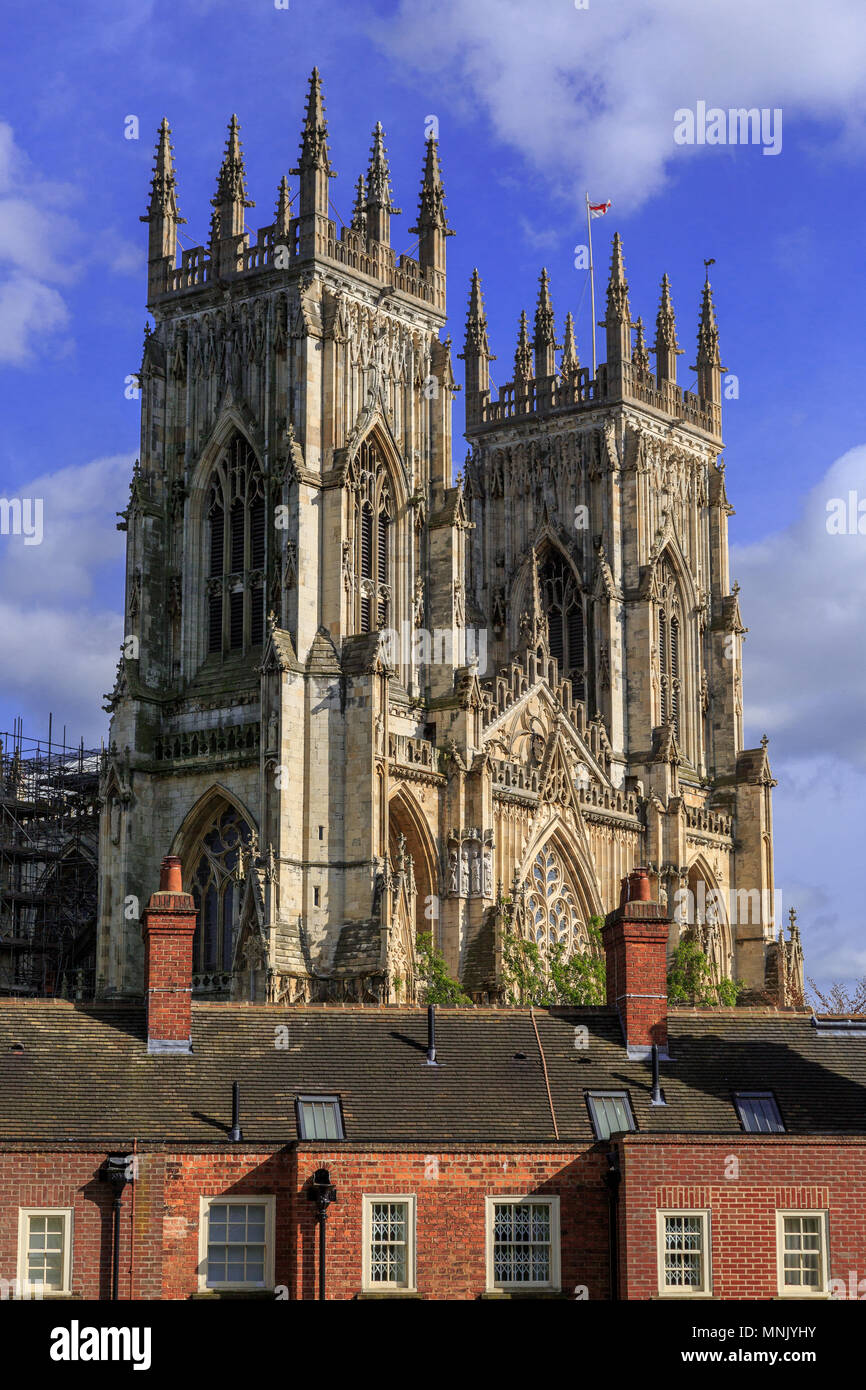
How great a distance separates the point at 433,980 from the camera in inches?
2675

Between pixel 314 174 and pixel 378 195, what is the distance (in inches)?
155

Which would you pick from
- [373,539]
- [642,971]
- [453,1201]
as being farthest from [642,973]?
[373,539]

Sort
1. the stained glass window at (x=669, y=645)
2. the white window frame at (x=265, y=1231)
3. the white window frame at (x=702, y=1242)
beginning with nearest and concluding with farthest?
1. the white window frame at (x=265, y=1231)
2. the white window frame at (x=702, y=1242)
3. the stained glass window at (x=669, y=645)

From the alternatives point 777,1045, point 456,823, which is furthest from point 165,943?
point 456,823

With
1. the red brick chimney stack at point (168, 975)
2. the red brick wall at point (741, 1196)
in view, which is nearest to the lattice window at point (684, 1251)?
the red brick wall at point (741, 1196)

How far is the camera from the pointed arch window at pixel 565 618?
3516 inches

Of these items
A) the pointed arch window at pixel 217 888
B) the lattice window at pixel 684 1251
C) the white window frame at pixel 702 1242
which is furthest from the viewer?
the pointed arch window at pixel 217 888

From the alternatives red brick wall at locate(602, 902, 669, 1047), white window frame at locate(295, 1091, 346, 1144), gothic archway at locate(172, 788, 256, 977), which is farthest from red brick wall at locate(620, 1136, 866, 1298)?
gothic archway at locate(172, 788, 256, 977)

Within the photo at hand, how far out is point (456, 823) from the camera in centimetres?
7306

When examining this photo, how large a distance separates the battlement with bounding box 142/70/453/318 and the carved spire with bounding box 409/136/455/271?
32 millimetres

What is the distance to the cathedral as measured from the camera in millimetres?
68312

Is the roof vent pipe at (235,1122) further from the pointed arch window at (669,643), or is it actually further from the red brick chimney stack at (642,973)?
the pointed arch window at (669,643)

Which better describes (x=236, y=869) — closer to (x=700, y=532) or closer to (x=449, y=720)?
(x=449, y=720)

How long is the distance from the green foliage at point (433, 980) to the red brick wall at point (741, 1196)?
3059 centimetres
